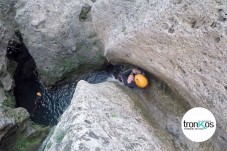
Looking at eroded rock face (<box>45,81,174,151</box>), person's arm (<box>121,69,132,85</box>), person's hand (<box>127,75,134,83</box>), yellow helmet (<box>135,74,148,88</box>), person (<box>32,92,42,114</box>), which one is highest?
eroded rock face (<box>45,81,174,151</box>)

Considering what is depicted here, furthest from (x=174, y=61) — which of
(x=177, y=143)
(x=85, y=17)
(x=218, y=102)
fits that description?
(x=85, y=17)

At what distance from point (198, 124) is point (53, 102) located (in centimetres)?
622

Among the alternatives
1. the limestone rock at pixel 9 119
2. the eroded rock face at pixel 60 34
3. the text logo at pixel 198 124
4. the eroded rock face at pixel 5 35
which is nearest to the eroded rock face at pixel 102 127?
the text logo at pixel 198 124

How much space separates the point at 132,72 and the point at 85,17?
2.84m

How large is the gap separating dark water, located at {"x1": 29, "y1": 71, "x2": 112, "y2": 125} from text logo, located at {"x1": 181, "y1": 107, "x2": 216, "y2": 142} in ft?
15.7

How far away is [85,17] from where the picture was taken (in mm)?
10117

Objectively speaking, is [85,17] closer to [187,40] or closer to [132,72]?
[132,72]

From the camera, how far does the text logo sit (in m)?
6.15

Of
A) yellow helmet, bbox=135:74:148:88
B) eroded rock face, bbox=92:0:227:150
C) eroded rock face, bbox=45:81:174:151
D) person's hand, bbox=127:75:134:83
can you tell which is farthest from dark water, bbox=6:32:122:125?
eroded rock face, bbox=45:81:174:151

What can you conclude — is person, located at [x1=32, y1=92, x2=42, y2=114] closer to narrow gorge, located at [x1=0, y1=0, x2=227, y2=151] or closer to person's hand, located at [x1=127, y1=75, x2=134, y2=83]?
narrow gorge, located at [x1=0, y1=0, x2=227, y2=151]

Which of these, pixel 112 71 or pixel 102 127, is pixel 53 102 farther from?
pixel 102 127

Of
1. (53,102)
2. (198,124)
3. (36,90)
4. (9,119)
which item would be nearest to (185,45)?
(198,124)

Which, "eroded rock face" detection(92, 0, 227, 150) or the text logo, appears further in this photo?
the text logo

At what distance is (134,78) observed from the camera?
26.9 ft
